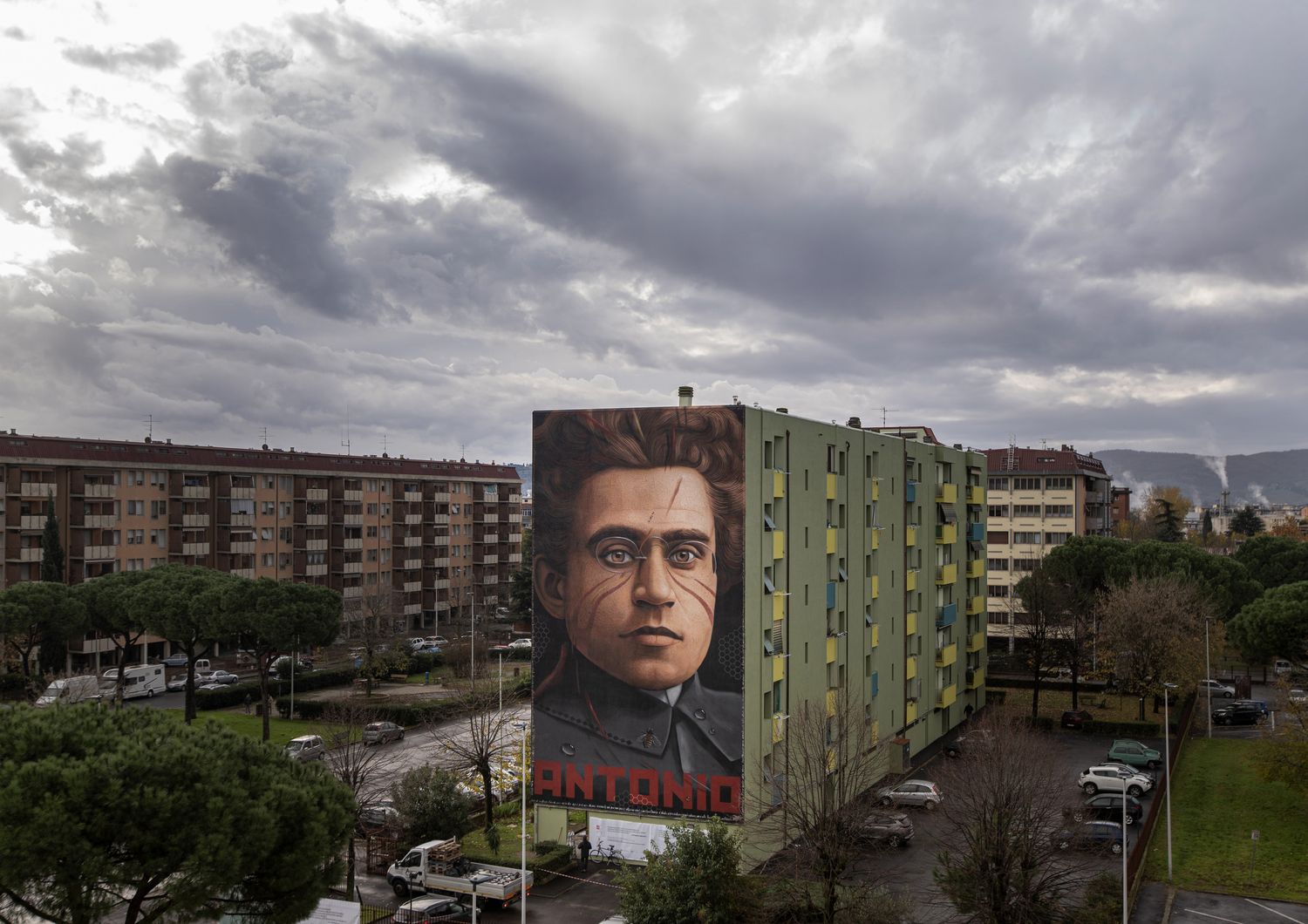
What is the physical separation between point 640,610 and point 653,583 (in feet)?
4.09

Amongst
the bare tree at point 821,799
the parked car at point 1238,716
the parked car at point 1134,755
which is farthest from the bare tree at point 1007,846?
the parked car at point 1238,716

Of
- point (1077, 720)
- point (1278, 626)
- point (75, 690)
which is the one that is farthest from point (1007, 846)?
point (75, 690)

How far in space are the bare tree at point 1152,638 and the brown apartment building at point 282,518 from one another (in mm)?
59489

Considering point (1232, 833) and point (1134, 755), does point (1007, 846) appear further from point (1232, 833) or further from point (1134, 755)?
point (1134, 755)

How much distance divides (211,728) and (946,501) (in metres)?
A: 52.7

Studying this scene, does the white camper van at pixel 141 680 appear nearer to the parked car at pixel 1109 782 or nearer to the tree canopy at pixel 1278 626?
the parked car at pixel 1109 782

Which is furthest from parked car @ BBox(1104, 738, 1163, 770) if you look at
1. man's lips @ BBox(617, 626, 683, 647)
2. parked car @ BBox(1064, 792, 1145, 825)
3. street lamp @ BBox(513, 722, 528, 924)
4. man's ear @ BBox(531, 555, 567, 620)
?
street lamp @ BBox(513, 722, 528, 924)

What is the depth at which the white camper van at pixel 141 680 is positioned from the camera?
77000mm

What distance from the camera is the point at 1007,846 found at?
34312 mm

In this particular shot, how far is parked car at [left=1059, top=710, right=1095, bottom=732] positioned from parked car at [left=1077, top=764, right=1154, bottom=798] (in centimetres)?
1450

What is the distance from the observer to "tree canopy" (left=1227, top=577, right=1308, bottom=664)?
204ft

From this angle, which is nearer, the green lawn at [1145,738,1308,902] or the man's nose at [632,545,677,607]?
the green lawn at [1145,738,1308,902]

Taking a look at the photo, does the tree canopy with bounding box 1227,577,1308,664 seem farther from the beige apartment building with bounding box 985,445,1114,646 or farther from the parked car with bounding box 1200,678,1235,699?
the beige apartment building with bounding box 985,445,1114,646

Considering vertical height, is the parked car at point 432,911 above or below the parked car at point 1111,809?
below
